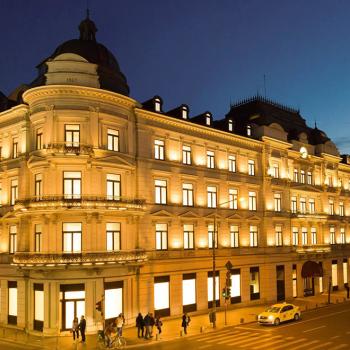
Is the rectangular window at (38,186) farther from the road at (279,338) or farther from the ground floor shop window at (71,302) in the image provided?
the road at (279,338)

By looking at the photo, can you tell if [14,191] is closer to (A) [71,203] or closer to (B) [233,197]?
(A) [71,203]

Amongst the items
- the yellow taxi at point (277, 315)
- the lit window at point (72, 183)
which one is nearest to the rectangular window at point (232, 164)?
the yellow taxi at point (277, 315)

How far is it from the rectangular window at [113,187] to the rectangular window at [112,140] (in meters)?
2.24

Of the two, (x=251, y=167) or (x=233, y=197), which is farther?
(x=251, y=167)

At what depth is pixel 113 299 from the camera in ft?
125

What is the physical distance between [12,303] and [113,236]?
10.5 m

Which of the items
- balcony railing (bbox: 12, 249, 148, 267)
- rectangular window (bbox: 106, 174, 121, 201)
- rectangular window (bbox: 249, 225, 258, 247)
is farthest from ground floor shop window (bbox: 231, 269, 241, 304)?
rectangular window (bbox: 106, 174, 121, 201)

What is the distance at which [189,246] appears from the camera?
4550 cm

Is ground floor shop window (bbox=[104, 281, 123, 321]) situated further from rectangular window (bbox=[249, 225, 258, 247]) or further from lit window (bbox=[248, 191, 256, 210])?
lit window (bbox=[248, 191, 256, 210])

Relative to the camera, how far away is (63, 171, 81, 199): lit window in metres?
37.1

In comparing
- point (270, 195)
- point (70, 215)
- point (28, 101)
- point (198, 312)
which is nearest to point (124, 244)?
point (70, 215)

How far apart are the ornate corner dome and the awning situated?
29.5 metres

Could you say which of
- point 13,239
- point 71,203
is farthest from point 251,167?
point 13,239

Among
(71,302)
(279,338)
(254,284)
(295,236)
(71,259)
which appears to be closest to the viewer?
(279,338)
